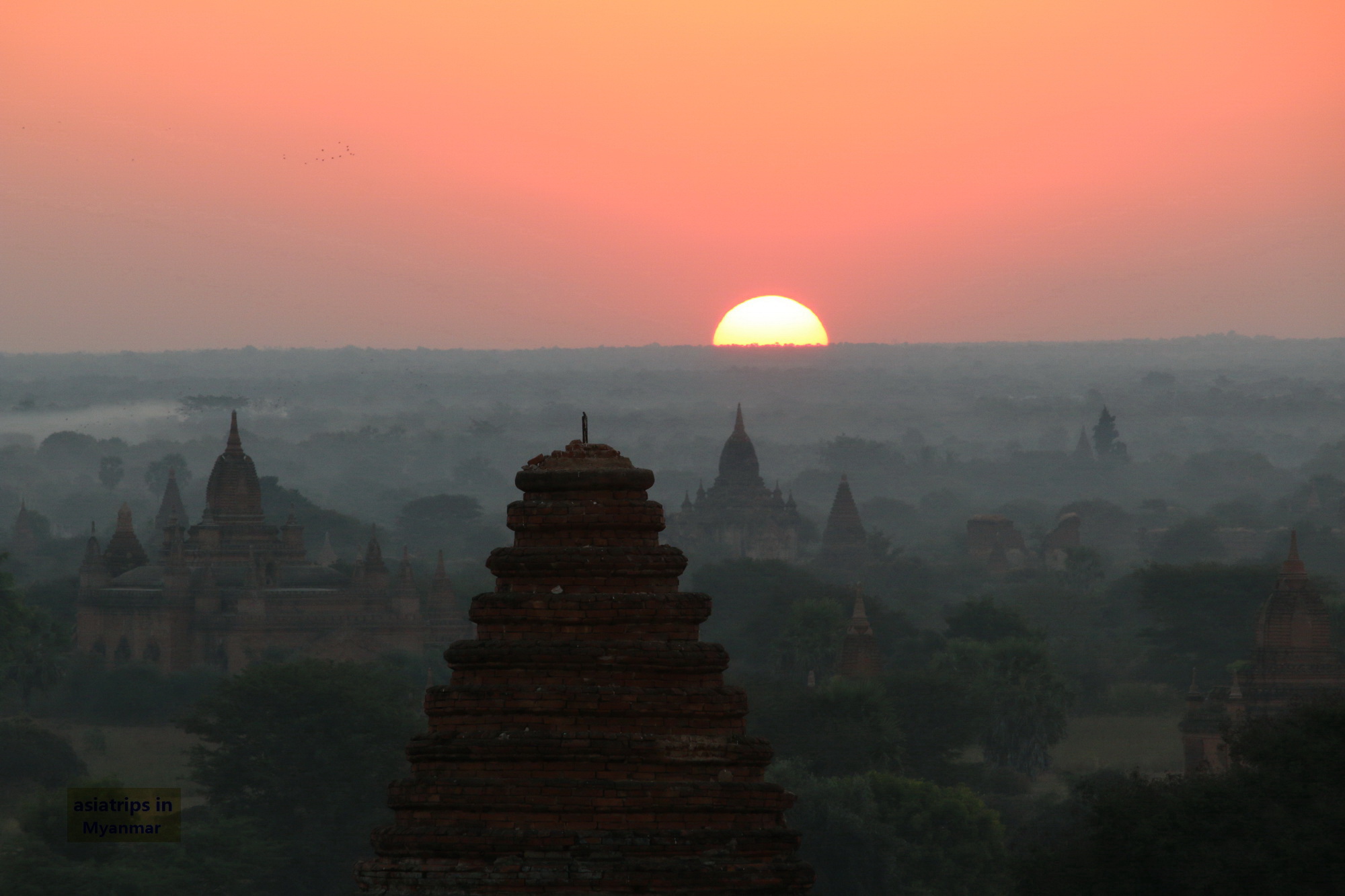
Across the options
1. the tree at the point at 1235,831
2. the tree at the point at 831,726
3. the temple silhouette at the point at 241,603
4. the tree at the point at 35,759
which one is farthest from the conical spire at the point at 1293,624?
the temple silhouette at the point at 241,603

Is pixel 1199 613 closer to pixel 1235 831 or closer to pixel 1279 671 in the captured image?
pixel 1279 671

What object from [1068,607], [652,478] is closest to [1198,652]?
[1068,607]

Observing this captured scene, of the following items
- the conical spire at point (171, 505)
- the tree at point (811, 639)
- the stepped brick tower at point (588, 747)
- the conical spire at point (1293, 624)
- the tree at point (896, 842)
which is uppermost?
the conical spire at point (171, 505)

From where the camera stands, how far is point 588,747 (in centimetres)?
2044

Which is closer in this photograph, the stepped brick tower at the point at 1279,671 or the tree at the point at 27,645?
the stepped brick tower at the point at 1279,671

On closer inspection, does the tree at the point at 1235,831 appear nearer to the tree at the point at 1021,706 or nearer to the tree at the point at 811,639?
the tree at the point at 1021,706

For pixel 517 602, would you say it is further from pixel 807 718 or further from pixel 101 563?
pixel 101 563

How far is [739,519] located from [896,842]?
407 feet

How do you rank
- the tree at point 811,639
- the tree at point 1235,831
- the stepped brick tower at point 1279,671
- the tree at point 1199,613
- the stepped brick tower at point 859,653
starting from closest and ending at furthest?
the tree at point 1235,831
the stepped brick tower at point 1279,671
the stepped brick tower at point 859,653
the tree at point 811,639
the tree at point 1199,613

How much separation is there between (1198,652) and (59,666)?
141 feet

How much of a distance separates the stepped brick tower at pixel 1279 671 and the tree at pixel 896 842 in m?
7.62

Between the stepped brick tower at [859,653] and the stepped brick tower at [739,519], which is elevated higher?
the stepped brick tower at [739,519]

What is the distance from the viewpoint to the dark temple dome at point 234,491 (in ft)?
372

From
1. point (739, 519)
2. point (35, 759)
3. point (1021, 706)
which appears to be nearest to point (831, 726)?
point (1021, 706)
